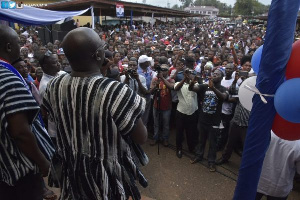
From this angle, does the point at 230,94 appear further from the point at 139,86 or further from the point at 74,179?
the point at 74,179

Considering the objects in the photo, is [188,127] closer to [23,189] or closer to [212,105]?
[212,105]

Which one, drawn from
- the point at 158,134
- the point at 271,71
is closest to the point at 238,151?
the point at 158,134

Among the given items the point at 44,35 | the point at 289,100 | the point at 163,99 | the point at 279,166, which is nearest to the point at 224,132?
the point at 163,99

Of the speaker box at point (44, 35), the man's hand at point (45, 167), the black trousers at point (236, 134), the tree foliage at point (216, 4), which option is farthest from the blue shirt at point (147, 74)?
the tree foliage at point (216, 4)

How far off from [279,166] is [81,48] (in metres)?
1.90

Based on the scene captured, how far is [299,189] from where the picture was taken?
3.46m

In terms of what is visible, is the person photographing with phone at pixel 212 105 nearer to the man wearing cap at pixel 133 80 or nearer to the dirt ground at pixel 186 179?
the dirt ground at pixel 186 179

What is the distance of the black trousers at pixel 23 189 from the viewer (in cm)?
167

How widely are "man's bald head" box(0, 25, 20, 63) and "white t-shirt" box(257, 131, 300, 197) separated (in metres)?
2.12

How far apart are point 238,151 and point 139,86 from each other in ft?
6.83

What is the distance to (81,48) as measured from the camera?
1.25 metres

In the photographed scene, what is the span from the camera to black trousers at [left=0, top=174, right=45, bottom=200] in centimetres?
167

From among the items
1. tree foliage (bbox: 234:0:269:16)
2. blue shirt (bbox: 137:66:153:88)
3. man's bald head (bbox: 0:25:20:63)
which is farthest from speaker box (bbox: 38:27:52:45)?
tree foliage (bbox: 234:0:269:16)

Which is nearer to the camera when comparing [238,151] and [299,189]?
[299,189]
